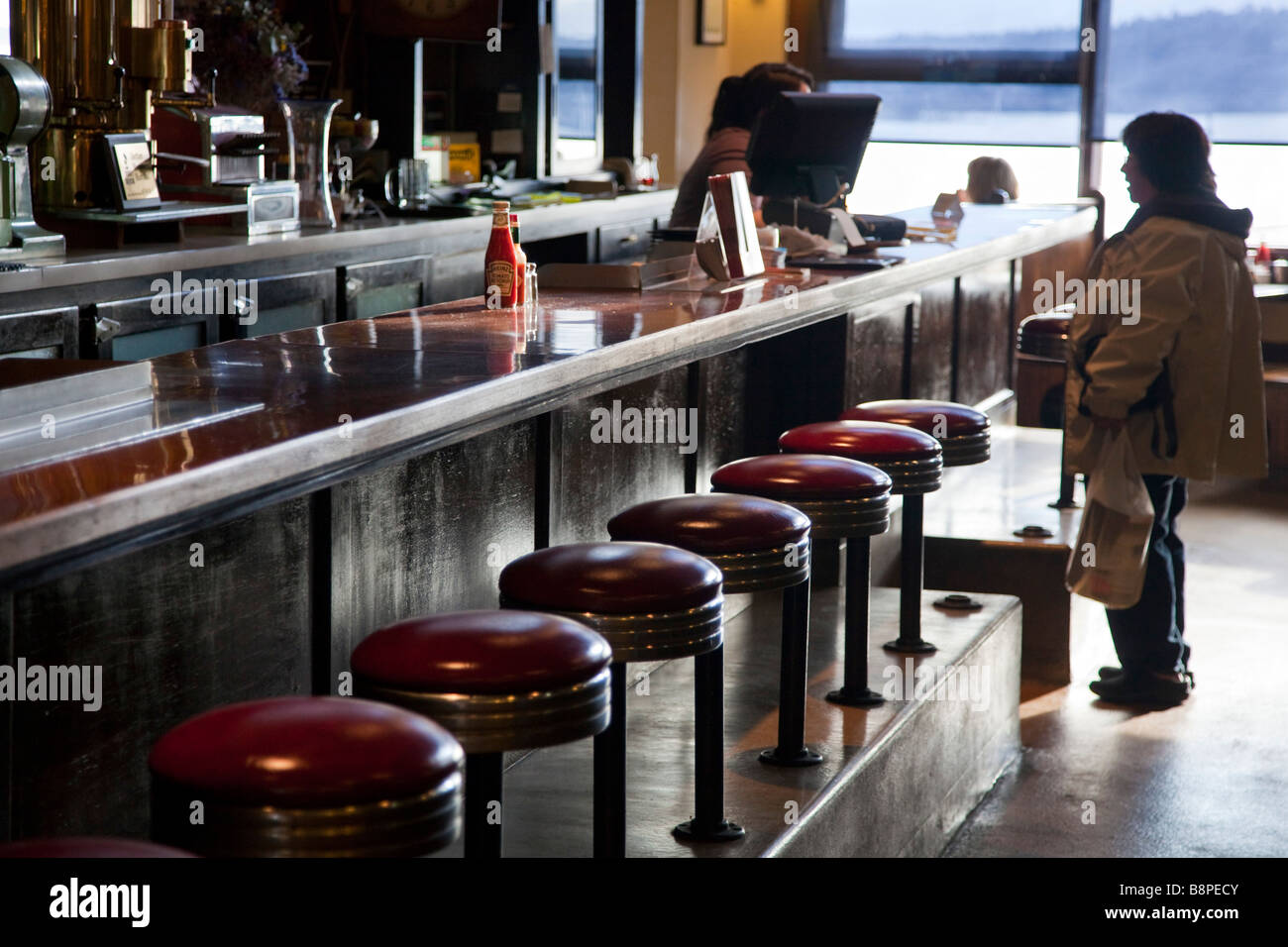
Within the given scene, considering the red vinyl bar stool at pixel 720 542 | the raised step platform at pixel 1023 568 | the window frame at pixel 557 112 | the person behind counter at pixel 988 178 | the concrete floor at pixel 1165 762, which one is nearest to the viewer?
the red vinyl bar stool at pixel 720 542

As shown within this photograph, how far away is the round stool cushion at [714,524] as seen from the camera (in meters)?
2.53

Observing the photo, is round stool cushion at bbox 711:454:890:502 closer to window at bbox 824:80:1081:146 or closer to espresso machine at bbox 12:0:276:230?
espresso machine at bbox 12:0:276:230

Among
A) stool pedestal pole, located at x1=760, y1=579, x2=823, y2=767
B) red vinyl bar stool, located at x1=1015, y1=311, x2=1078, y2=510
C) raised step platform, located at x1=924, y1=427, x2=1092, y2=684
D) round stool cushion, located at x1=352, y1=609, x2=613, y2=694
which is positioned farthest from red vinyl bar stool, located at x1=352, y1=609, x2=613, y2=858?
red vinyl bar stool, located at x1=1015, y1=311, x2=1078, y2=510

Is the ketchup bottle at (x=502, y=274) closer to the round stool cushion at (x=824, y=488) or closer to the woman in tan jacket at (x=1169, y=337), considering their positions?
the round stool cushion at (x=824, y=488)

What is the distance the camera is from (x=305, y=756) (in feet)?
4.94

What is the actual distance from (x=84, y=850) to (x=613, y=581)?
946mm

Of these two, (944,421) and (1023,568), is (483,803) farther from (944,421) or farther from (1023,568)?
(1023,568)

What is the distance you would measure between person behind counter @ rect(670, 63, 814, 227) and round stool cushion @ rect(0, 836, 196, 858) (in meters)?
4.06

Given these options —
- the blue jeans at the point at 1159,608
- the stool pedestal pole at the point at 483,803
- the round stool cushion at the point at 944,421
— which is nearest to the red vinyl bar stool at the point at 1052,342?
the blue jeans at the point at 1159,608

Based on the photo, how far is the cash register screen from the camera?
4.57m

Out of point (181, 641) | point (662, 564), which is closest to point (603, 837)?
point (662, 564)

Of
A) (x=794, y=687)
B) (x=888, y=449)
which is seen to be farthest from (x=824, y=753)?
(x=888, y=449)

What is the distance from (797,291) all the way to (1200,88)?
6.49 meters

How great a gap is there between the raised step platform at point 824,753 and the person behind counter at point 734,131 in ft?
5.16
